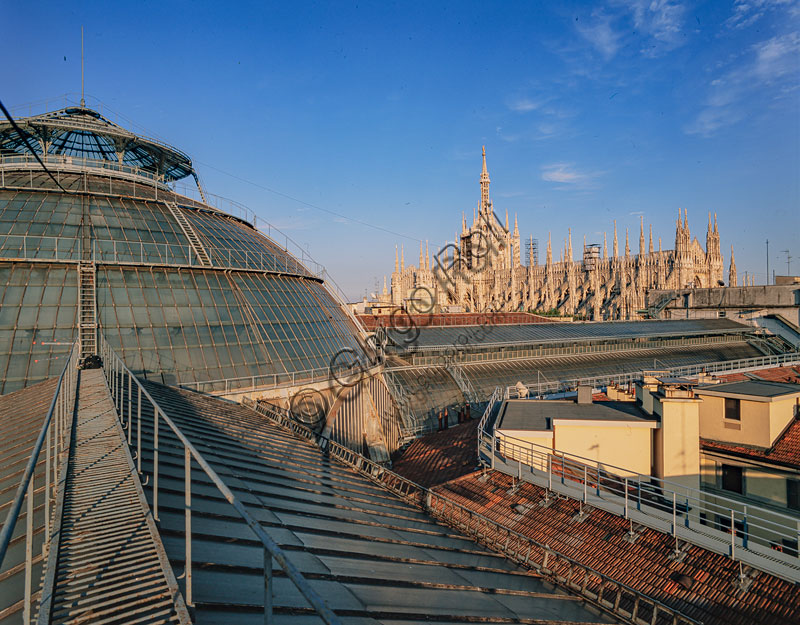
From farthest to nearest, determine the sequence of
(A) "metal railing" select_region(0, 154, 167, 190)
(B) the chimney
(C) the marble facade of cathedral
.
→ (C) the marble facade of cathedral, (A) "metal railing" select_region(0, 154, 167, 190), (B) the chimney

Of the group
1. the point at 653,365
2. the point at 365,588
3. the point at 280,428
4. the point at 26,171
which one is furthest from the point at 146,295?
the point at 653,365

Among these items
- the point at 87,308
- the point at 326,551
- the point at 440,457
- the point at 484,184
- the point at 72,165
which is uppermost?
the point at 484,184

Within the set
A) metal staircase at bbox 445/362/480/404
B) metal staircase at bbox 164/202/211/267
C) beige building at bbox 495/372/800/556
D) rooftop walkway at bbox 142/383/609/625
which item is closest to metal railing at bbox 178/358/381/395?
rooftop walkway at bbox 142/383/609/625

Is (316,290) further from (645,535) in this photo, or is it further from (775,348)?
(775,348)

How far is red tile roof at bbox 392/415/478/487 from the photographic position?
21094 millimetres

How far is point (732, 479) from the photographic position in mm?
21234

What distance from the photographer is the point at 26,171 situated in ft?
89.0

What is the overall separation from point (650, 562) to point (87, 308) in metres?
21.8

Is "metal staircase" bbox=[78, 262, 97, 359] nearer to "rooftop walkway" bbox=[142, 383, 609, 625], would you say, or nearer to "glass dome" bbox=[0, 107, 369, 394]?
"glass dome" bbox=[0, 107, 369, 394]

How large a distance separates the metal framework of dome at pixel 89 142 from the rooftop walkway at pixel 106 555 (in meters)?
28.4

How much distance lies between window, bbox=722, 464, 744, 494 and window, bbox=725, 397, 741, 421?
226 cm

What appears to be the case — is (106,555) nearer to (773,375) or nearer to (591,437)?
(591,437)

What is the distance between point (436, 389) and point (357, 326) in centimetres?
760

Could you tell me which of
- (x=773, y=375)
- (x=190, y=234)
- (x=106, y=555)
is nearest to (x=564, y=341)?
(x=773, y=375)
